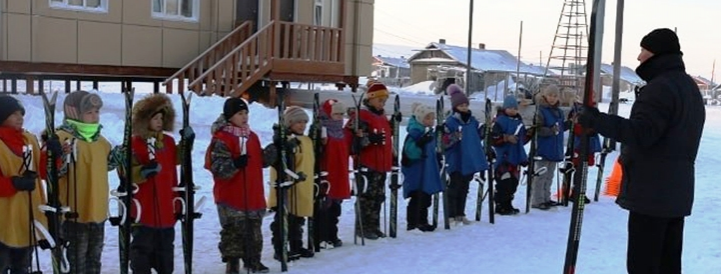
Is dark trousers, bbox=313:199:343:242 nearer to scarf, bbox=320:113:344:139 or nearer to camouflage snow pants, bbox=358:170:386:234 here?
camouflage snow pants, bbox=358:170:386:234

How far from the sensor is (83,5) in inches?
618

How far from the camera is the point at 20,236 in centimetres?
517

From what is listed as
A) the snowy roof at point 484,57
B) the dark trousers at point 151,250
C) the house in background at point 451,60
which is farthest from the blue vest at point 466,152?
the snowy roof at point 484,57

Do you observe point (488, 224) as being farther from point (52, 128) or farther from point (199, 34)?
point (199, 34)

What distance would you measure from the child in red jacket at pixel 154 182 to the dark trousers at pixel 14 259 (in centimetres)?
74

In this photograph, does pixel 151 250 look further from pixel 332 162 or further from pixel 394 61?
pixel 394 61

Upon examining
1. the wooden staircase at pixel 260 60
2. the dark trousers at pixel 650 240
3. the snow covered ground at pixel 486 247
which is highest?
the wooden staircase at pixel 260 60

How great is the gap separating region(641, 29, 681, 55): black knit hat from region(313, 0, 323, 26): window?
50.3 ft

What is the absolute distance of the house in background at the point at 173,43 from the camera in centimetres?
1509

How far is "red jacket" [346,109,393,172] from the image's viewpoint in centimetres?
790

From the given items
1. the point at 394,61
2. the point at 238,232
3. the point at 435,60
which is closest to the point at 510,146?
the point at 238,232

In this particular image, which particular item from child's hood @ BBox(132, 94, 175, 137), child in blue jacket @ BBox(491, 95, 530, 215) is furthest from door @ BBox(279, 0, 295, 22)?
child's hood @ BBox(132, 94, 175, 137)

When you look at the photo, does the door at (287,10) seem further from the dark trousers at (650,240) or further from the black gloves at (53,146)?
the dark trousers at (650,240)

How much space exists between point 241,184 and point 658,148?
293 cm
